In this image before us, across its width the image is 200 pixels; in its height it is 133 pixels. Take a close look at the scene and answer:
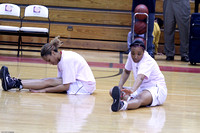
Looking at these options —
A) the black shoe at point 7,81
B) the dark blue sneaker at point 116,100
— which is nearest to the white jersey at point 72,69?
the black shoe at point 7,81

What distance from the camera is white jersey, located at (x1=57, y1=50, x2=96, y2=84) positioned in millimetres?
4164

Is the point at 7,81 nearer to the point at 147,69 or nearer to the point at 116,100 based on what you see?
the point at 116,100

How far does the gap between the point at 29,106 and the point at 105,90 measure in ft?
4.42

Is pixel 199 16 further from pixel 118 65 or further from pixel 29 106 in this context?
pixel 29 106

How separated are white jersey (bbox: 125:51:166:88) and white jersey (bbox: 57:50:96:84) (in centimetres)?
53

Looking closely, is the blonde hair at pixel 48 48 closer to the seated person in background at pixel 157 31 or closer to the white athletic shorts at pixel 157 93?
the white athletic shorts at pixel 157 93

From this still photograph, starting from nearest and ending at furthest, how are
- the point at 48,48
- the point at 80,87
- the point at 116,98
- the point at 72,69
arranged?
1. the point at 116,98
2. the point at 48,48
3. the point at 72,69
4. the point at 80,87

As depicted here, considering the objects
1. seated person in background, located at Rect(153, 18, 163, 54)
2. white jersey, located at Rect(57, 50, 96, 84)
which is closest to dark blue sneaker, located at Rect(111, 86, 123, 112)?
white jersey, located at Rect(57, 50, 96, 84)

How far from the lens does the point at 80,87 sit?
14.3 ft

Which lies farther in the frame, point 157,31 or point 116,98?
point 157,31

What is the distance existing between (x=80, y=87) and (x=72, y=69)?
265mm

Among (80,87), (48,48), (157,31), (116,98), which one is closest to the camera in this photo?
(116,98)

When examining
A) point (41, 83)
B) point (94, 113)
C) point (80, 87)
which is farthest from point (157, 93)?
point (41, 83)

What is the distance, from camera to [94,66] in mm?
6730
